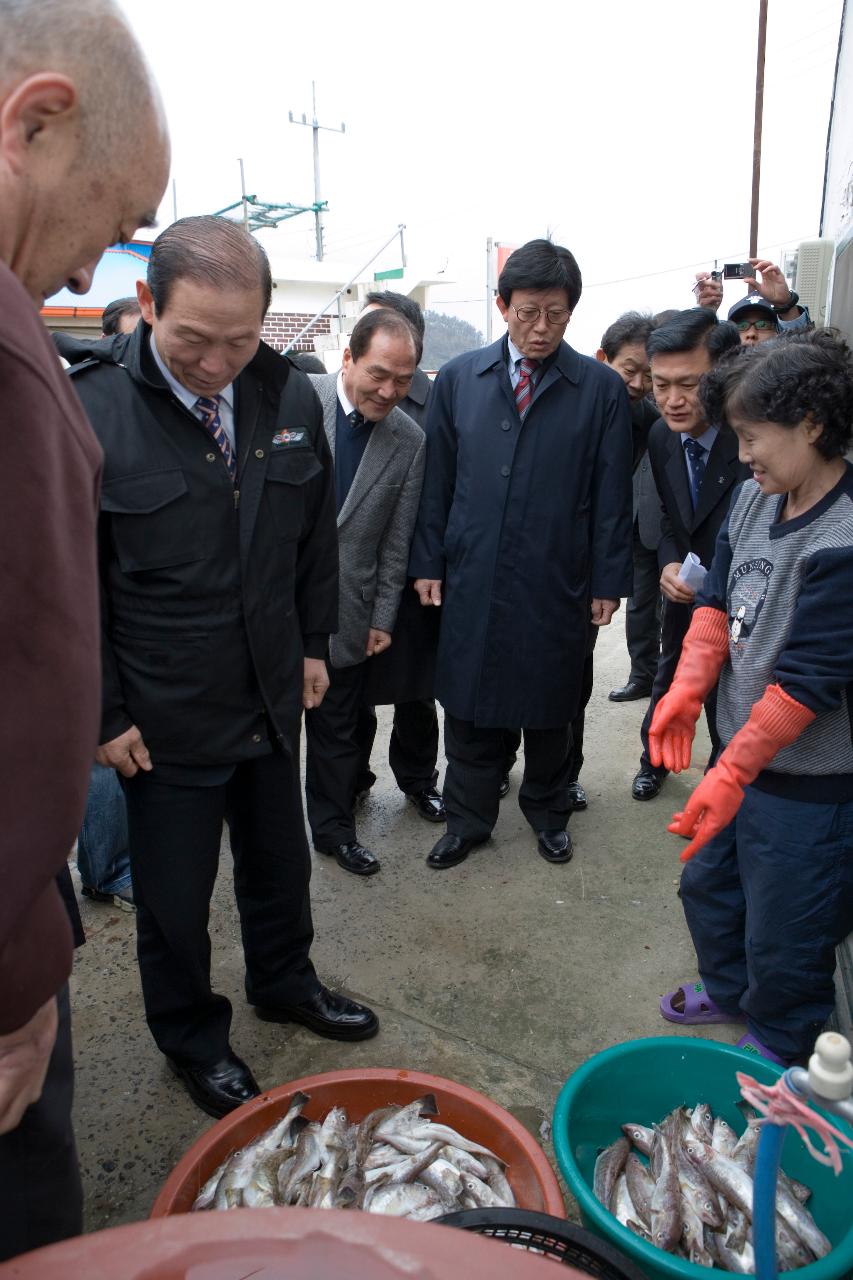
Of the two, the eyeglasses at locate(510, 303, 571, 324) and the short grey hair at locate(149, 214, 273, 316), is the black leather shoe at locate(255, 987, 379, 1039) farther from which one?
the eyeglasses at locate(510, 303, 571, 324)

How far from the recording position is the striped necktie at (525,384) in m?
3.36

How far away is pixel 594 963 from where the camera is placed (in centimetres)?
299

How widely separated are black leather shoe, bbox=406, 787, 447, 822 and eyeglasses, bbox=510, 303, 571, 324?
2.04m

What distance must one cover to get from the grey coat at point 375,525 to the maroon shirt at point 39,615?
8.12 feet

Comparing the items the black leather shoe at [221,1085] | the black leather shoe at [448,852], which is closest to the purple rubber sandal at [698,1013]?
the black leather shoe at [448,852]

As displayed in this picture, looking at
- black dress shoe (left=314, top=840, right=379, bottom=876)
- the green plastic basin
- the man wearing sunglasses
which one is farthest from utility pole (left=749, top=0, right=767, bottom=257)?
the green plastic basin

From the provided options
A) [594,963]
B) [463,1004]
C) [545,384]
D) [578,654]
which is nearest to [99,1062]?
[463,1004]

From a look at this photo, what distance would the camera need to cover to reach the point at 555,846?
12.0 feet

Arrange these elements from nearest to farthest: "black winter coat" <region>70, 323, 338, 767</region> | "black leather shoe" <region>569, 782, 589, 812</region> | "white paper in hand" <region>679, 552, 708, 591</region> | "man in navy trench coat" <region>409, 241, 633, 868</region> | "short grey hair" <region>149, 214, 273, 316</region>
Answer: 1. "short grey hair" <region>149, 214, 273, 316</region>
2. "black winter coat" <region>70, 323, 338, 767</region>
3. "white paper in hand" <region>679, 552, 708, 591</region>
4. "man in navy trench coat" <region>409, 241, 633, 868</region>
5. "black leather shoe" <region>569, 782, 589, 812</region>

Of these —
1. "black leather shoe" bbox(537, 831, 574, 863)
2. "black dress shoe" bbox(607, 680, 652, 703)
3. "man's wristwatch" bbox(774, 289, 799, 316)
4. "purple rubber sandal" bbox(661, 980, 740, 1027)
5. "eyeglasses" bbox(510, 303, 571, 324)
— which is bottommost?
"black dress shoe" bbox(607, 680, 652, 703)

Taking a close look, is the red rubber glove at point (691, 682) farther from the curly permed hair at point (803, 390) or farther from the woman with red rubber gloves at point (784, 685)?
the curly permed hair at point (803, 390)

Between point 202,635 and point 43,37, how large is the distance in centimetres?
139

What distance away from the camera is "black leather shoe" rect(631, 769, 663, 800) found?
13.6 feet

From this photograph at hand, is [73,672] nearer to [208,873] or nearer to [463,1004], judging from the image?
[208,873]
